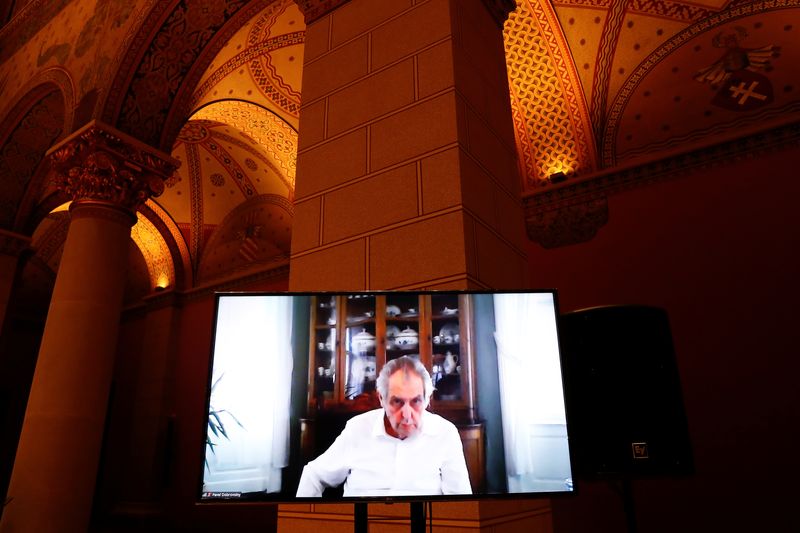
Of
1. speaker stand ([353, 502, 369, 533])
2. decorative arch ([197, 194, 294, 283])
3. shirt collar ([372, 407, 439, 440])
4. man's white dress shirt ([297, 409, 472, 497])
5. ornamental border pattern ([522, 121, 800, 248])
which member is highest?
decorative arch ([197, 194, 294, 283])

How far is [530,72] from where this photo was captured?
5.98m

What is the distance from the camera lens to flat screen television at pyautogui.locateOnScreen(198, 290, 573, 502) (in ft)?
4.04

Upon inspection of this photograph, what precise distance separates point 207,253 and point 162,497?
13.4ft

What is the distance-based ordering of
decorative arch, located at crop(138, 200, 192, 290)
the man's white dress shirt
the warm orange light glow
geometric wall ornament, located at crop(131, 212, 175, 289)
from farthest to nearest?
the warm orange light glow < geometric wall ornament, located at crop(131, 212, 175, 289) < decorative arch, located at crop(138, 200, 192, 290) < the man's white dress shirt

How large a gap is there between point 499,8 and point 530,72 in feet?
10.3

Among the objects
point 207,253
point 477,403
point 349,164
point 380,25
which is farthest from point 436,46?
point 207,253

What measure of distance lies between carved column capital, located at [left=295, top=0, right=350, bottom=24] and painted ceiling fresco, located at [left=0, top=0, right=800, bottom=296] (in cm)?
217

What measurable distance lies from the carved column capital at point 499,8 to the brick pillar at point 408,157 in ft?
0.21

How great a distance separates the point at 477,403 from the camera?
1249 mm

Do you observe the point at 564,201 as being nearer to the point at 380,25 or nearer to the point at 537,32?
the point at 537,32

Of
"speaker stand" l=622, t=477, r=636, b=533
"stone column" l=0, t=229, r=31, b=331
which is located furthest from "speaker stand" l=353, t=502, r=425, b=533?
"stone column" l=0, t=229, r=31, b=331

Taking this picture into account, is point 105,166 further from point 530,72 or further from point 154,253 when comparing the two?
point 154,253

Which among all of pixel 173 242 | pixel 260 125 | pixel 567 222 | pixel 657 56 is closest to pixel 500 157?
pixel 567 222

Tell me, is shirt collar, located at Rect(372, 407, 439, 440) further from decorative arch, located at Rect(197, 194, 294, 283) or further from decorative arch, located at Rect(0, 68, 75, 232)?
decorative arch, located at Rect(197, 194, 294, 283)
